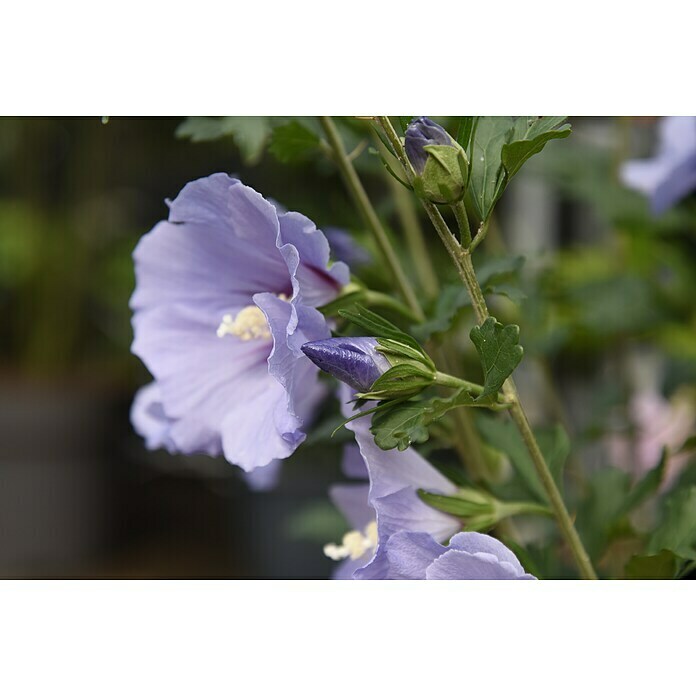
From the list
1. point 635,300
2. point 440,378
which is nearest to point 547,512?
point 440,378

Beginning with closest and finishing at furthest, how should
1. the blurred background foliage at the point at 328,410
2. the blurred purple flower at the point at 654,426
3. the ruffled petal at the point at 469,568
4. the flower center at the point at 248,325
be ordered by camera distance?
the ruffled petal at the point at 469,568
the flower center at the point at 248,325
the blurred background foliage at the point at 328,410
the blurred purple flower at the point at 654,426

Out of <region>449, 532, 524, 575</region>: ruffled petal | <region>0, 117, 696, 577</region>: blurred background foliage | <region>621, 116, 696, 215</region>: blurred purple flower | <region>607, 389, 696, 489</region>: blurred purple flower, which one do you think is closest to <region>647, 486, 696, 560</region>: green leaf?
<region>0, 117, 696, 577</region>: blurred background foliage

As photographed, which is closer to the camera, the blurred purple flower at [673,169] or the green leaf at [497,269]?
the green leaf at [497,269]

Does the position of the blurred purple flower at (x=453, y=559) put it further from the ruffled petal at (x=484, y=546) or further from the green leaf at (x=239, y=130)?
the green leaf at (x=239, y=130)

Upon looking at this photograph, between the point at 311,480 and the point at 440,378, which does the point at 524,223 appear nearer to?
the point at 311,480

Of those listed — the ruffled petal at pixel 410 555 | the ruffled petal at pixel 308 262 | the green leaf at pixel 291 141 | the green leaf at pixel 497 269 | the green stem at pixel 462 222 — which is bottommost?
the ruffled petal at pixel 410 555

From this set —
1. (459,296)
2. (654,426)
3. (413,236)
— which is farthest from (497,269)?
(654,426)

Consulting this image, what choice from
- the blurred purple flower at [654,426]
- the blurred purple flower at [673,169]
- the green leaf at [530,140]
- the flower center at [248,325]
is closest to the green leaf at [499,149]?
the green leaf at [530,140]
